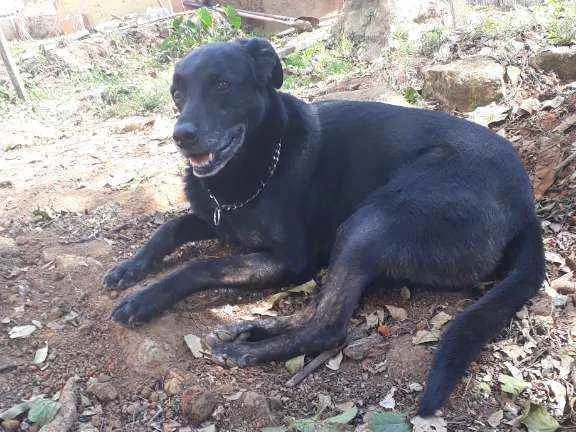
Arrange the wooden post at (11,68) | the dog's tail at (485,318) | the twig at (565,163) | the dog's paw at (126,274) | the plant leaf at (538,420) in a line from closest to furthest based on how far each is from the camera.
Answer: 1. the plant leaf at (538,420)
2. the dog's tail at (485,318)
3. the dog's paw at (126,274)
4. the twig at (565,163)
5. the wooden post at (11,68)

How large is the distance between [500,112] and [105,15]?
1138 centimetres

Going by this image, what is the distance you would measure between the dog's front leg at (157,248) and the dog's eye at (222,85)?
35.8 inches

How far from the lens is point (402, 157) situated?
3.23 metres

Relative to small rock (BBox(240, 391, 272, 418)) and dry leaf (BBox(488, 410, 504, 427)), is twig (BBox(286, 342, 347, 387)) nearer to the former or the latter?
small rock (BBox(240, 391, 272, 418))

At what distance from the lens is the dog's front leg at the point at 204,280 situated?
9.37 feet

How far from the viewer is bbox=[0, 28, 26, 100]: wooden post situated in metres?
7.76

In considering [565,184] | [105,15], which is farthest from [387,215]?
[105,15]

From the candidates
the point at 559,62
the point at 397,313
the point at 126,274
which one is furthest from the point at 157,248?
the point at 559,62

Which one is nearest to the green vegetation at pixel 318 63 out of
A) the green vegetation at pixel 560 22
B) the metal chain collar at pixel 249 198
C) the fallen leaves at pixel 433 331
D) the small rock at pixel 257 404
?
the green vegetation at pixel 560 22

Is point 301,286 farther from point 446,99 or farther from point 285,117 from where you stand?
point 446,99

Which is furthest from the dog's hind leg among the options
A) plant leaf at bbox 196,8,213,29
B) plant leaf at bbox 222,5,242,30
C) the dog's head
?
plant leaf at bbox 222,5,242,30

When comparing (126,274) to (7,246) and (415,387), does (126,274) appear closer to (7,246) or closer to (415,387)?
(7,246)

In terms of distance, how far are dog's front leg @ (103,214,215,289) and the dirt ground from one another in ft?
0.29

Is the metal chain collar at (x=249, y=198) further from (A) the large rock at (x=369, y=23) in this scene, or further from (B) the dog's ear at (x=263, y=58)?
(A) the large rock at (x=369, y=23)
